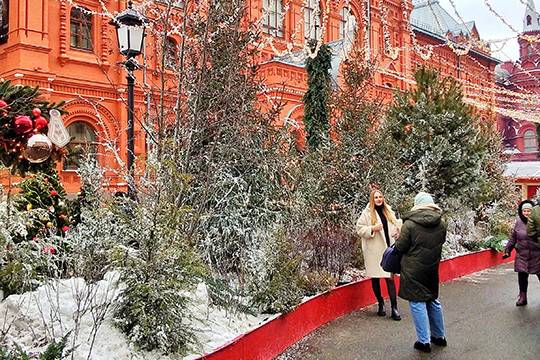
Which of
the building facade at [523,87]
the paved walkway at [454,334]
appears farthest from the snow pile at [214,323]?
the building facade at [523,87]

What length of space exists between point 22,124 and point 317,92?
12.2 m

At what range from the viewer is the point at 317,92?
1661 centimetres

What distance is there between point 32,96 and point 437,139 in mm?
9946

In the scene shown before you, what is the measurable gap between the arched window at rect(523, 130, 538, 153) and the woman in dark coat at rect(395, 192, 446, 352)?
187 ft

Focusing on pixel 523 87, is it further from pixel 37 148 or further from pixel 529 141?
pixel 37 148

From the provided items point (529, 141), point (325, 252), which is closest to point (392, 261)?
point (325, 252)

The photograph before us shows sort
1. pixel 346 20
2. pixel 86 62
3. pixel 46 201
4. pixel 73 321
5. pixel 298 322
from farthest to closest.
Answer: pixel 346 20 → pixel 86 62 → pixel 46 201 → pixel 298 322 → pixel 73 321

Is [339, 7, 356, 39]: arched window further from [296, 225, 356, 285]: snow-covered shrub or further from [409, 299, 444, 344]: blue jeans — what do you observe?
[409, 299, 444, 344]: blue jeans

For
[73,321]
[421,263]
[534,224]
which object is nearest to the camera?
[73,321]

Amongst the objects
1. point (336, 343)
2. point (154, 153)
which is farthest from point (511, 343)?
point (154, 153)

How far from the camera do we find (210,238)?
7207 millimetres

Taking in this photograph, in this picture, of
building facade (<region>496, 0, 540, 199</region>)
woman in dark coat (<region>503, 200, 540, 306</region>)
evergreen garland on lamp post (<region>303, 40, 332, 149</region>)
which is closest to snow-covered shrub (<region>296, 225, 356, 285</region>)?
woman in dark coat (<region>503, 200, 540, 306</region>)

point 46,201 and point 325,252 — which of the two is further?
point 325,252

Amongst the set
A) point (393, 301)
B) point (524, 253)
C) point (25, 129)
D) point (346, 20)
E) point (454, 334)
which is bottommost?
point (454, 334)
